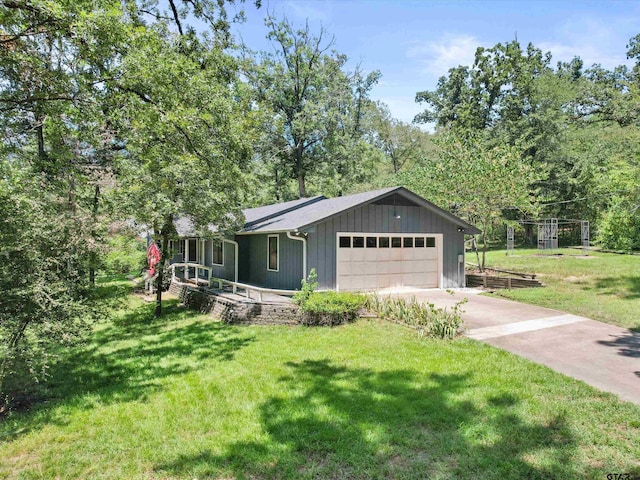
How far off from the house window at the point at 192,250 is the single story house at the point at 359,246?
15.0 feet

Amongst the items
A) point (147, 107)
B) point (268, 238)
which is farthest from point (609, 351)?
point (268, 238)

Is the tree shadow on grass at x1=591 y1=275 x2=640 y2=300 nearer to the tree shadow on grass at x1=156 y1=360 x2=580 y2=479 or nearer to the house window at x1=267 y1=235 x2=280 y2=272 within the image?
the tree shadow on grass at x1=156 y1=360 x2=580 y2=479

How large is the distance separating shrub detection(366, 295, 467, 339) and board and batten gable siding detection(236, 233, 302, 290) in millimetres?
3044

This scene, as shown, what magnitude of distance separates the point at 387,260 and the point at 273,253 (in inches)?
154

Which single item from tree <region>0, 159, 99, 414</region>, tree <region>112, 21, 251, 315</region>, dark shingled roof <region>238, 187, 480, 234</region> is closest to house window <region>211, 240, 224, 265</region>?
dark shingled roof <region>238, 187, 480, 234</region>

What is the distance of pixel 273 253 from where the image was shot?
44.5 ft

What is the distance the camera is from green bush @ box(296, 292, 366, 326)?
9406 millimetres

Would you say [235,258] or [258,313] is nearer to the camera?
[258,313]

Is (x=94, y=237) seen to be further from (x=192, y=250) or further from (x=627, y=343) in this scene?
(x=192, y=250)

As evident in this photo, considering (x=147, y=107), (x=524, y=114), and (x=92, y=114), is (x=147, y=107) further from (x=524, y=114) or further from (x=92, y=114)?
(x=524, y=114)

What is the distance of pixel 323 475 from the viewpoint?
3416mm

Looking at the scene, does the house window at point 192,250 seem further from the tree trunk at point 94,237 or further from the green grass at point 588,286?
the green grass at point 588,286

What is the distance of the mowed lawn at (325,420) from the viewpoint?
356 centimetres

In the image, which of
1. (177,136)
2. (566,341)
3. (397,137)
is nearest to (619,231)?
(566,341)
